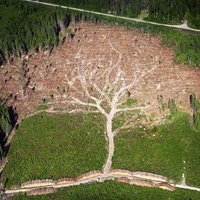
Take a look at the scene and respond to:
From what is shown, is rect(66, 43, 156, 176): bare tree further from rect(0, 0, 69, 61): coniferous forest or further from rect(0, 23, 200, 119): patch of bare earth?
rect(0, 0, 69, 61): coniferous forest

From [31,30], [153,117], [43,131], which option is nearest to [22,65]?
[31,30]

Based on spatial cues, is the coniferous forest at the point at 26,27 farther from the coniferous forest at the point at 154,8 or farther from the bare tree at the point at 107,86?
A: the coniferous forest at the point at 154,8

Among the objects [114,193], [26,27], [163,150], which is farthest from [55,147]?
[26,27]

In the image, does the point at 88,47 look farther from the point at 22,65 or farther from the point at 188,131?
the point at 188,131

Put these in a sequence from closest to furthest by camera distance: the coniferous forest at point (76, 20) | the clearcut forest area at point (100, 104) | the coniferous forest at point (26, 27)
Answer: the clearcut forest area at point (100, 104), the coniferous forest at point (76, 20), the coniferous forest at point (26, 27)

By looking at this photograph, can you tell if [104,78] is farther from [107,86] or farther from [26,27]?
[26,27]

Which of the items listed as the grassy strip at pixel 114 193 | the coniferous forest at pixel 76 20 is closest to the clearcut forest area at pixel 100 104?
the grassy strip at pixel 114 193
